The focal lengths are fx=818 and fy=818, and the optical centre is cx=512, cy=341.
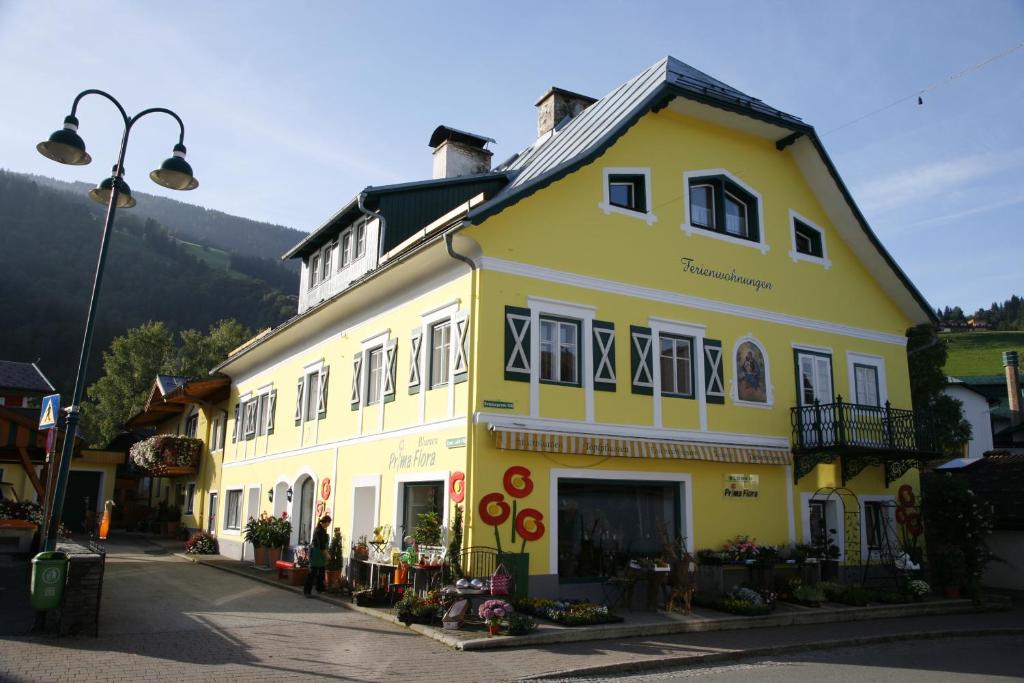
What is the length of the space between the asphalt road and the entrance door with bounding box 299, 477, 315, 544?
12.7 metres

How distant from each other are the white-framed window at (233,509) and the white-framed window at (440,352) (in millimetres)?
13567

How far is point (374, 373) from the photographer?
1809cm

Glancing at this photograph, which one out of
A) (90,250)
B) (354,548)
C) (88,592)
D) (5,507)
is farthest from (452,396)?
(90,250)

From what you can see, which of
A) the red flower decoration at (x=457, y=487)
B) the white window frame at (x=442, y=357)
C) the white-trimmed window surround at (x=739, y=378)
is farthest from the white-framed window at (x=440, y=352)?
the white-trimmed window surround at (x=739, y=378)

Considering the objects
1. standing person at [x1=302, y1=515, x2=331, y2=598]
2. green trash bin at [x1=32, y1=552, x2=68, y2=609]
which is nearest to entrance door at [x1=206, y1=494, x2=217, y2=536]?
standing person at [x1=302, y1=515, x2=331, y2=598]

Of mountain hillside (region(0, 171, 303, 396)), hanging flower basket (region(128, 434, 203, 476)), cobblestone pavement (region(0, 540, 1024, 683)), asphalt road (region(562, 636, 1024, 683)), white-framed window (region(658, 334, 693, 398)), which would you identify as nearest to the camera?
cobblestone pavement (region(0, 540, 1024, 683))

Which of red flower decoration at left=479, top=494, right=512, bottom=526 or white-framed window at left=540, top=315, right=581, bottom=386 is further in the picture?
white-framed window at left=540, top=315, right=581, bottom=386

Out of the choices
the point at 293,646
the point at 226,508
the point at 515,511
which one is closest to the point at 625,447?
the point at 515,511

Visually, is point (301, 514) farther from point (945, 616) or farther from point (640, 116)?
point (945, 616)

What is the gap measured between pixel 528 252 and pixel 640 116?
3.71 meters

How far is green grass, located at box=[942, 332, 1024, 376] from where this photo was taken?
293ft

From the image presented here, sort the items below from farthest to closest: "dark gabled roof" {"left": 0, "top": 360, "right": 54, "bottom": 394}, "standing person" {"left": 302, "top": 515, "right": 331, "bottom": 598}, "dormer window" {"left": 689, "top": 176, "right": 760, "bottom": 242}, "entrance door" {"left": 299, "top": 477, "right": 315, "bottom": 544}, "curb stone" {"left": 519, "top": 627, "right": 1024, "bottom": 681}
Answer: "dark gabled roof" {"left": 0, "top": 360, "right": 54, "bottom": 394} → "entrance door" {"left": 299, "top": 477, "right": 315, "bottom": 544} → "dormer window" {"left": 689, "top": 176, "right": 760, "bottom": 242} → "standing person" {"left": 302, "top": 515, "right": 331, "bottom": 598} → "curb stone" {"left": 519, "top": 627, "right": 1024, "bottom": 681}

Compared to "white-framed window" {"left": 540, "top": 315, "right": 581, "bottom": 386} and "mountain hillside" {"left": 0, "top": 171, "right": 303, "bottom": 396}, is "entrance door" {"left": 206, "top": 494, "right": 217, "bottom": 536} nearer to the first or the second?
"white-framed window" {"left": 540, "top": 315, "right": 581, "bottom": 386}

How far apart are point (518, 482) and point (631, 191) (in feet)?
21.9
